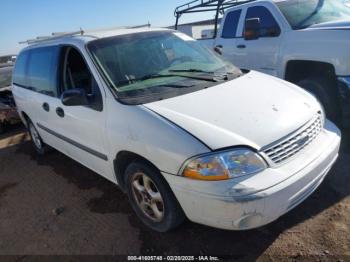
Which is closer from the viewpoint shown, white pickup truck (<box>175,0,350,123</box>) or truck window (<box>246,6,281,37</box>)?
white pickup truck (<box>175,0,350,123</box>)

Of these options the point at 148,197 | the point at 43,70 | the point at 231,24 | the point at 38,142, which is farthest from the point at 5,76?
the point at 148,197

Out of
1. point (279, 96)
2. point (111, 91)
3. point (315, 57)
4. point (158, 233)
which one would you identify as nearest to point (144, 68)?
point (111, 91)

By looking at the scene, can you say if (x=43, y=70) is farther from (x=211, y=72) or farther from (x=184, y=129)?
(x=184, y=129)

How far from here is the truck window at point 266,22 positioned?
505 centimetres

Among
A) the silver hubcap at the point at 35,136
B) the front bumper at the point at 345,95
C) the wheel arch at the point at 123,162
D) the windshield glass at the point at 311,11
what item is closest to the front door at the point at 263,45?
the windshield glass at the point at 311,11

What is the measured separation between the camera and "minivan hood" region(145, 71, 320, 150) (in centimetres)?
230

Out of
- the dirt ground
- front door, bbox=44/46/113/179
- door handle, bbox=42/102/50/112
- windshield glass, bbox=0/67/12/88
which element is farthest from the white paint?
windshield glass, bbox=0/67/12/88

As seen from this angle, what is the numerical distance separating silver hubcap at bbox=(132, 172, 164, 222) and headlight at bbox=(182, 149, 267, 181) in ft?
1.86

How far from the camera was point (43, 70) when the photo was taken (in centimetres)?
418

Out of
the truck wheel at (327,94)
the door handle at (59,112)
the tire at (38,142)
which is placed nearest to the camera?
the door handle at (59,112)

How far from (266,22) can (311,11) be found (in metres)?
0.67

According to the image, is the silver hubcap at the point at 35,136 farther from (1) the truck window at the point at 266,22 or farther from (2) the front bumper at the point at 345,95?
(2) the front bumper at the point at 345,95

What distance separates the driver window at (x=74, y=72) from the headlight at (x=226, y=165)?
148 centimetres

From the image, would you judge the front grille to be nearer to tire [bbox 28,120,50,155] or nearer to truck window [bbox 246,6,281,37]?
truck window [bbox 246,6,281,37]
